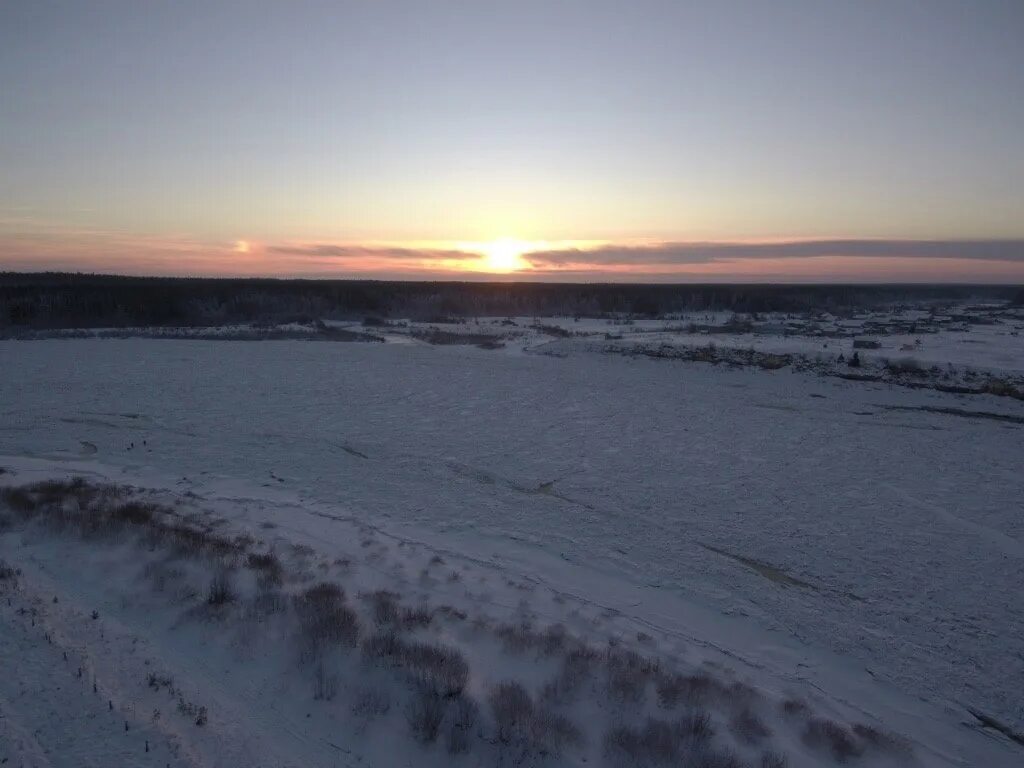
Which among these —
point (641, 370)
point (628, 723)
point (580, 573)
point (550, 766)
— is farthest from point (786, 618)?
point (641, 370)

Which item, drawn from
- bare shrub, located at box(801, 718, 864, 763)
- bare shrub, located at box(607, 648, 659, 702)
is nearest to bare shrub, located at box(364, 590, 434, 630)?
bare shrub, located at box(607, 648, 659, 702)

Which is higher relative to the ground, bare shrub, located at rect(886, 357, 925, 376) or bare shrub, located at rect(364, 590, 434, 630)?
bare shrub, located at rect(364, 590, 434, 630)

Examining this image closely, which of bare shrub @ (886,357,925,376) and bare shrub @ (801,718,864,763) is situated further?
bare shrub @ (886,357,925,376)

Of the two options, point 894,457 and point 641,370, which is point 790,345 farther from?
point 894,457

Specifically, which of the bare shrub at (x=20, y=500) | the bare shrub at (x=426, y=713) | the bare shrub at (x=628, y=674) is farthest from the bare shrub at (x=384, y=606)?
the bare shrub at (x=20, y=500)

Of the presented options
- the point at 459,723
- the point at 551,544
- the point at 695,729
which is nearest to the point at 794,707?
the point at 695,729

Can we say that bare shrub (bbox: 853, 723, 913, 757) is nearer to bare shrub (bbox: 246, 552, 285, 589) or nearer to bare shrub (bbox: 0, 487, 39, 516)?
bare shrub (bbox: 246, 552, 285, 589)
